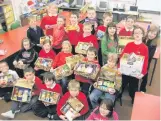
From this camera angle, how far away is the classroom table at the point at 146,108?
2109mm

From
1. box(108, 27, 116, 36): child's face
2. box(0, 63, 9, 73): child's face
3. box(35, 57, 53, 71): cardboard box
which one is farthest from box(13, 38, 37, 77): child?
box(108, 27, 116, 36): child's face

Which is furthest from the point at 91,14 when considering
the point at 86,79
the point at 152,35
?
the point at 86,79

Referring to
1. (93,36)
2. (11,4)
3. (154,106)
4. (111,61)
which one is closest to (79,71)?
(111,61)

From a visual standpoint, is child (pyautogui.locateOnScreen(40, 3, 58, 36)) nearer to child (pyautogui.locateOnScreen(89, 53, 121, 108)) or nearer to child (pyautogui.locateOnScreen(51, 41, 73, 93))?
child (pyautogui.locateOnScreen(51, 41, 73, 93))

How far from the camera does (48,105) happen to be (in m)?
2.97

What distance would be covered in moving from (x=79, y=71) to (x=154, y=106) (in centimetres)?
112

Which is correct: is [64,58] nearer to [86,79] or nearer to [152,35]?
[86,79]

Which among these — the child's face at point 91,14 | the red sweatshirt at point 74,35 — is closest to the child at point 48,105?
the red sweatshirt at point 74,35

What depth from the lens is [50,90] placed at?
9.47 ft

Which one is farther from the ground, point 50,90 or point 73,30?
point 73,30

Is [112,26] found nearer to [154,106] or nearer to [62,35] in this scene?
[62,35]

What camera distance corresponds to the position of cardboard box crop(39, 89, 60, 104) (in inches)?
110

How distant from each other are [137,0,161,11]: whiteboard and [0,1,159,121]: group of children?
10.2ft

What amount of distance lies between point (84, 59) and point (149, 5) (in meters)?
4.32
